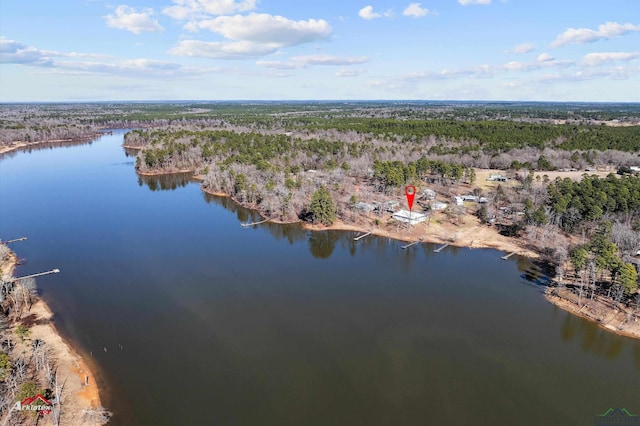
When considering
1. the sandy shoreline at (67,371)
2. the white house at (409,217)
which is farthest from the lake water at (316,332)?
the white house at (409,217)

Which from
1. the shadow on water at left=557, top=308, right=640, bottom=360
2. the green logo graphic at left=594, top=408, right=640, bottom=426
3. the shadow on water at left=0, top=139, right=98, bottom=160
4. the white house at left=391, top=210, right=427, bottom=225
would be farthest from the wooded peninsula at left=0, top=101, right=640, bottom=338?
the shadow on water at left=0, top=139, right=98, bottom=160

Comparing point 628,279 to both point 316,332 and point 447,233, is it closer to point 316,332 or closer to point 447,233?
point 447,233

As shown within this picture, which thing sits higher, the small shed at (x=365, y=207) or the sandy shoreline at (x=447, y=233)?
the small shed at (x=365, y=207)

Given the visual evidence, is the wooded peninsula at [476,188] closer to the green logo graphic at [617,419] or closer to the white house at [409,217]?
the white house at [409,217]

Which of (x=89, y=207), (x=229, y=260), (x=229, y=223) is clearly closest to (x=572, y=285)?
(x=229, y=260)

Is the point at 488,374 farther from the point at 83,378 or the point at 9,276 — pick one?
the point at 9,276

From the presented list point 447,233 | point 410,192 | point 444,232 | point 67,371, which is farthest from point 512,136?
point 67,371
